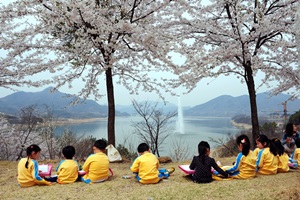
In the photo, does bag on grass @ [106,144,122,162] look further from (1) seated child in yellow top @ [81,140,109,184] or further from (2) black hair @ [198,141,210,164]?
(2) black hair @ [198,141,210,164]

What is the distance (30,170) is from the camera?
499cm

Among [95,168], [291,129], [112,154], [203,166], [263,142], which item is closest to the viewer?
[203,166]

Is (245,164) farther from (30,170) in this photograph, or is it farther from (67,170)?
(30,170)

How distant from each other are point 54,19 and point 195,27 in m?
4.38

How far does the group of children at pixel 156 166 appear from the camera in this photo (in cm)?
494

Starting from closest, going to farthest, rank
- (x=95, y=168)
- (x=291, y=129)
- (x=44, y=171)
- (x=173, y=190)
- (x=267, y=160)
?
(x=173, y=190)
(x=95, y=168)
(x=267, y=160)
(x=44, y=171)
(x=291, y=129)

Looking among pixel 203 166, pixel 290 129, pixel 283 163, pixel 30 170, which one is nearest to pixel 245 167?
pixel 203 166

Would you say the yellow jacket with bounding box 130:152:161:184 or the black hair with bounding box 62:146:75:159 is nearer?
the yellow jacket with bounding box 130:152:161:184

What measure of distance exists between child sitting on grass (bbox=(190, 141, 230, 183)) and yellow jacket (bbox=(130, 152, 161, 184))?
73 centimetres

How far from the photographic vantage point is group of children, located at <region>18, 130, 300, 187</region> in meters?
4.94

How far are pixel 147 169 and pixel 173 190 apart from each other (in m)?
0.72

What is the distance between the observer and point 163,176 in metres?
5.34

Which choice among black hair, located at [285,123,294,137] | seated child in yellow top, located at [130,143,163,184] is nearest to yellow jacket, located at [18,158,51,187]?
seated child in yellow top, located at [130,143,163,184]

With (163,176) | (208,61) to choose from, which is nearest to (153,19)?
(208,61)
